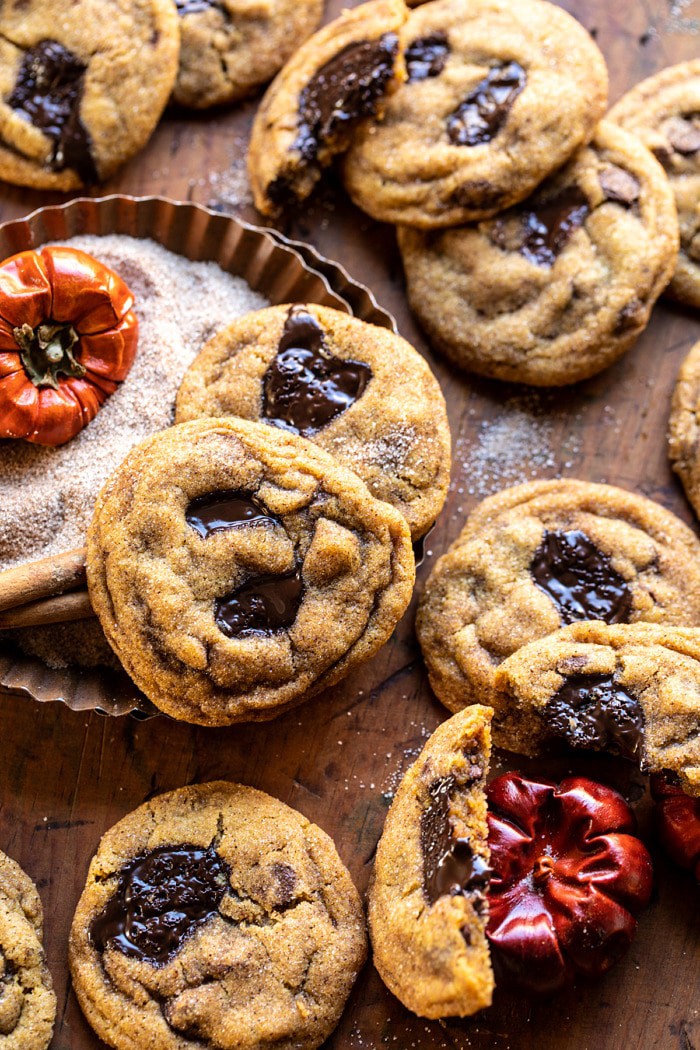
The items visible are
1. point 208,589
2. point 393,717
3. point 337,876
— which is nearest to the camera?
point 208,589

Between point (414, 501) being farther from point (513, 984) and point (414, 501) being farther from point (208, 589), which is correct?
point (513, 984)

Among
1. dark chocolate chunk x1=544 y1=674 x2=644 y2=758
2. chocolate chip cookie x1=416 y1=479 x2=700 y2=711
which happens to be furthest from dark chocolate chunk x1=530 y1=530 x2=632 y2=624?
dark chocolate chunk x1=544 y1=674 x2=644 y2=758

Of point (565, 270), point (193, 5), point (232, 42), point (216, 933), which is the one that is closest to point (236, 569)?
point (216, 933)

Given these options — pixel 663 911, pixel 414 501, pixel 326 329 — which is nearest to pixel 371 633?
pixel 414 501

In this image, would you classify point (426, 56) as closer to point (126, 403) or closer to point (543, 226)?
point (543, 226)

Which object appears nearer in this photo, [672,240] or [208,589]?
[208,589]

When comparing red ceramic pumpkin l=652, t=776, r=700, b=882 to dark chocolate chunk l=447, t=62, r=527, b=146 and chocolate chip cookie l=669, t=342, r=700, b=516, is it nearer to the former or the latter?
chocolate chip cookie l=669, t=342, r=700, b=516
